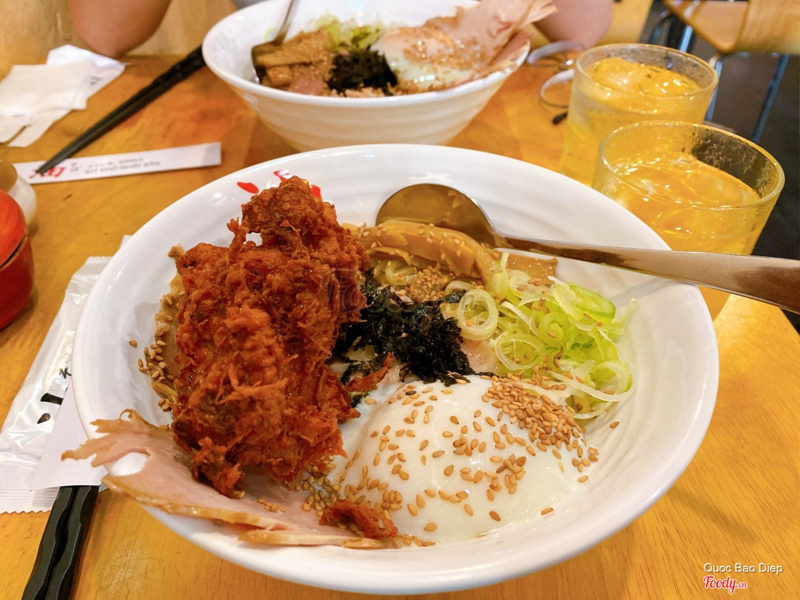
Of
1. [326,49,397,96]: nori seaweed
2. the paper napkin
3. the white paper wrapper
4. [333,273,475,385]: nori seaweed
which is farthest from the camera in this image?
the paper napkin

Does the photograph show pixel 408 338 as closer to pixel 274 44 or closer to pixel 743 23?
pixel 274 44

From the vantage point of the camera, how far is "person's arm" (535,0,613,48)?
3.74 metres

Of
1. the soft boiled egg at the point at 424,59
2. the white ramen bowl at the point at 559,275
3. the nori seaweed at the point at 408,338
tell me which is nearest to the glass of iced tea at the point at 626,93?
the soft boiled egg at the point at 424,59

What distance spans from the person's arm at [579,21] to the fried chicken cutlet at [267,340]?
10.7 feet

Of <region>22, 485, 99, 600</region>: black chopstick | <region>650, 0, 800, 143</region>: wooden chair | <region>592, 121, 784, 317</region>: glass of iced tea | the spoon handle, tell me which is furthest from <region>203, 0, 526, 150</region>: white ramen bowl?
<region>650, 0, 800, 143</region>: wooden chair

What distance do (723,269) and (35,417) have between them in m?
2.05

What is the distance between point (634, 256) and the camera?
1462 mm

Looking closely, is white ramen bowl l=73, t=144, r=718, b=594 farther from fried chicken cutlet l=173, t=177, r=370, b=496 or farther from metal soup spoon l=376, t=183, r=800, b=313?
fried chicken cutlet l=173, t=177, r=370, b=496

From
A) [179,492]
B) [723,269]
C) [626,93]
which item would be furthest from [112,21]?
[723,269]

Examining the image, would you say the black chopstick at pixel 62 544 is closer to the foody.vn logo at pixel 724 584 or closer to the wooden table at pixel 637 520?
the wooden table at pixel 637 520

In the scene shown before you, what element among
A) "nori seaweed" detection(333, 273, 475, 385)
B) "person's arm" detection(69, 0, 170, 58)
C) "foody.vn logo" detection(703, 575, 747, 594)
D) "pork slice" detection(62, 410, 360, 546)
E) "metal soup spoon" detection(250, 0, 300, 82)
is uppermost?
"metal soup spoon" detection(250, 0, 300, 82)

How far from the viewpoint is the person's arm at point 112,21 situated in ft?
11.1

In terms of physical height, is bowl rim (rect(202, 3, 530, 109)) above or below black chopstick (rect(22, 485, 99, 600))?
above

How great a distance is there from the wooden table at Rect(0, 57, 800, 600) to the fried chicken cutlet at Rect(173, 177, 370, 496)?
404 millimetres
